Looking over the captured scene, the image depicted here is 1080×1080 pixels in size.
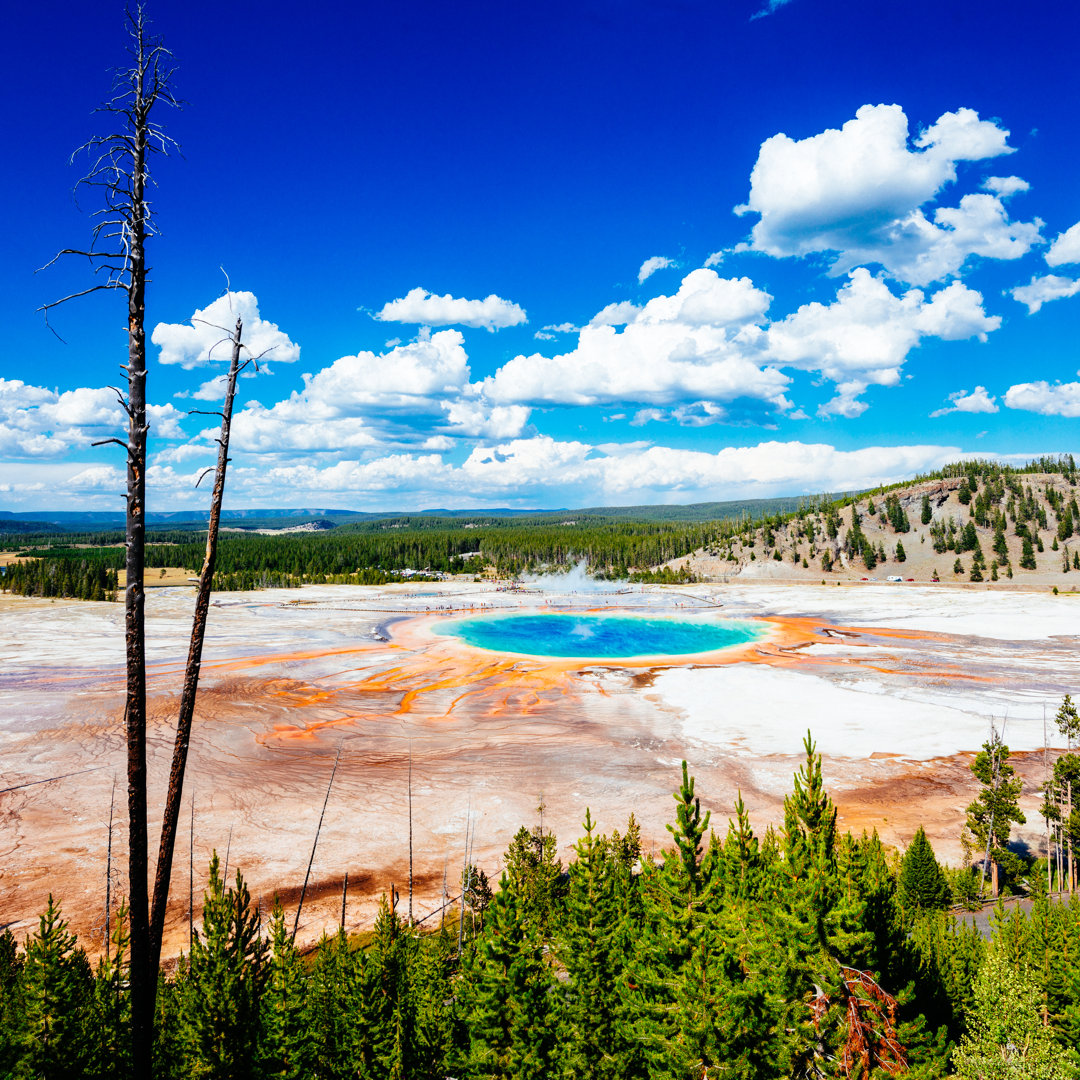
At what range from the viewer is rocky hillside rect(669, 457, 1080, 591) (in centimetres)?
13575

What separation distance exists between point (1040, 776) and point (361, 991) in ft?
124

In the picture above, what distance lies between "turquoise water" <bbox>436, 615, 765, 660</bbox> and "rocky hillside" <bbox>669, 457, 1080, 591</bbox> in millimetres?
64867

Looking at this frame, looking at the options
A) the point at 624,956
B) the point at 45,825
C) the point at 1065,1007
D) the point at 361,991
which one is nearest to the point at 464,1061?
the point at 361,991

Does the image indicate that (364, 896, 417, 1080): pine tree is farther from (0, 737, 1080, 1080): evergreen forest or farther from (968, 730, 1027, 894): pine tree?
(968, 730, 1027, 894): pine tree

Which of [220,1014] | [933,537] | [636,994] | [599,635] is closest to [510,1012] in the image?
[636,994]

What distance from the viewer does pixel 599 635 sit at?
269 ft

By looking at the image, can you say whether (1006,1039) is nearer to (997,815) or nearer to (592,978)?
(592,978)

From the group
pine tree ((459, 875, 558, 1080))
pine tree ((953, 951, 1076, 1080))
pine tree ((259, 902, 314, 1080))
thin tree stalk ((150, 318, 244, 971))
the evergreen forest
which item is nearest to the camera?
thin tree stalk ((150, 318, 244, 971))

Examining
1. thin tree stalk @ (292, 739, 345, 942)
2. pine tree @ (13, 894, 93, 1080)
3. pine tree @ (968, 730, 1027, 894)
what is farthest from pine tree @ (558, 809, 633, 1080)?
pine tree @ (968, 730, 1027, 894)

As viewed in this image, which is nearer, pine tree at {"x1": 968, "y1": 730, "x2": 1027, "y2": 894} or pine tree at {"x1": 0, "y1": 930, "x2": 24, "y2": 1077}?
pine tree at {"x1": 0, "y1": 930, "x2": 24, "y2": 1077}

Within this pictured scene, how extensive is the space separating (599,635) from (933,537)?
368 ft

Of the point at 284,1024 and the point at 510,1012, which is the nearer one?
the point at 510,1012

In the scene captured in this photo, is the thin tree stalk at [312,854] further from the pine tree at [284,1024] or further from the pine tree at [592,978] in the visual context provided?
the pine tree at [592,978]

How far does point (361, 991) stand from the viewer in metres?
16.6
